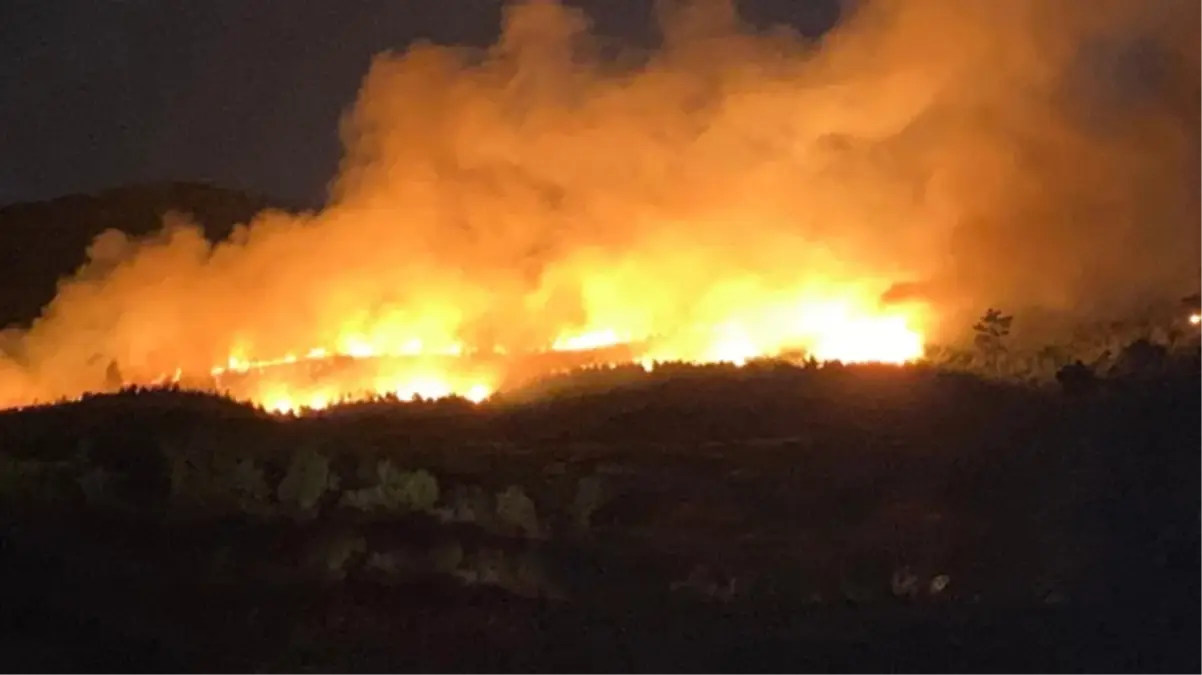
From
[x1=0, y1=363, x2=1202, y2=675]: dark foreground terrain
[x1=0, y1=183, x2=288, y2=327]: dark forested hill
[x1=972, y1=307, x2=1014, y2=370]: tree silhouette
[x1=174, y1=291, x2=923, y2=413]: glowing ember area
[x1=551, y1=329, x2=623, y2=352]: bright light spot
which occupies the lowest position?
[x1=0, y1=363, x2=1202, y2=675]: dark foreground terrain

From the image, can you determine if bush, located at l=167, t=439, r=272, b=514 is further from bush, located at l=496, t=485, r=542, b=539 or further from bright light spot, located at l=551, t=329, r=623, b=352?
bright light spot, located at l=551, t=329, r=623, b=352

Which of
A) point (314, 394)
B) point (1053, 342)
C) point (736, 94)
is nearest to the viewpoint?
point (1053, 342)

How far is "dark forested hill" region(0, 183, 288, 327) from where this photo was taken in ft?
102

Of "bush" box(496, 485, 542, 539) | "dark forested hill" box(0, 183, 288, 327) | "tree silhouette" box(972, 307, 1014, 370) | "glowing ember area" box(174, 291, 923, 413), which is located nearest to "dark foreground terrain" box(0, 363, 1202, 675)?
"bush" box(496, 485, 542, 539)

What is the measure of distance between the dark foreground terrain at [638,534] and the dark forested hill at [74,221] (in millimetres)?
18331

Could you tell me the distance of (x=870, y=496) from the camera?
9.80m

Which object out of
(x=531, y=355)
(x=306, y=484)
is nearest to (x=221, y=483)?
(x=306, y=484)

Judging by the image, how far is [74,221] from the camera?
120 ft

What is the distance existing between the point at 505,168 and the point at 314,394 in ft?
13.3

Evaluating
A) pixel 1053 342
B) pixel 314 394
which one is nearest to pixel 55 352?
pixel 314 394

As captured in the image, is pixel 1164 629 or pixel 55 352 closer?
pixel 1164 629

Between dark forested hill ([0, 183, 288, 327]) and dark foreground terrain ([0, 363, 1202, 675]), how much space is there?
18.3 meters

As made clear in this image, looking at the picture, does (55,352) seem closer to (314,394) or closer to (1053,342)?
(314,394)

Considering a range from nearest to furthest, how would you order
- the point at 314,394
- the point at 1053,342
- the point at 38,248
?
the point at 1053,342 → the point at 314,394 → the point at 38,248
